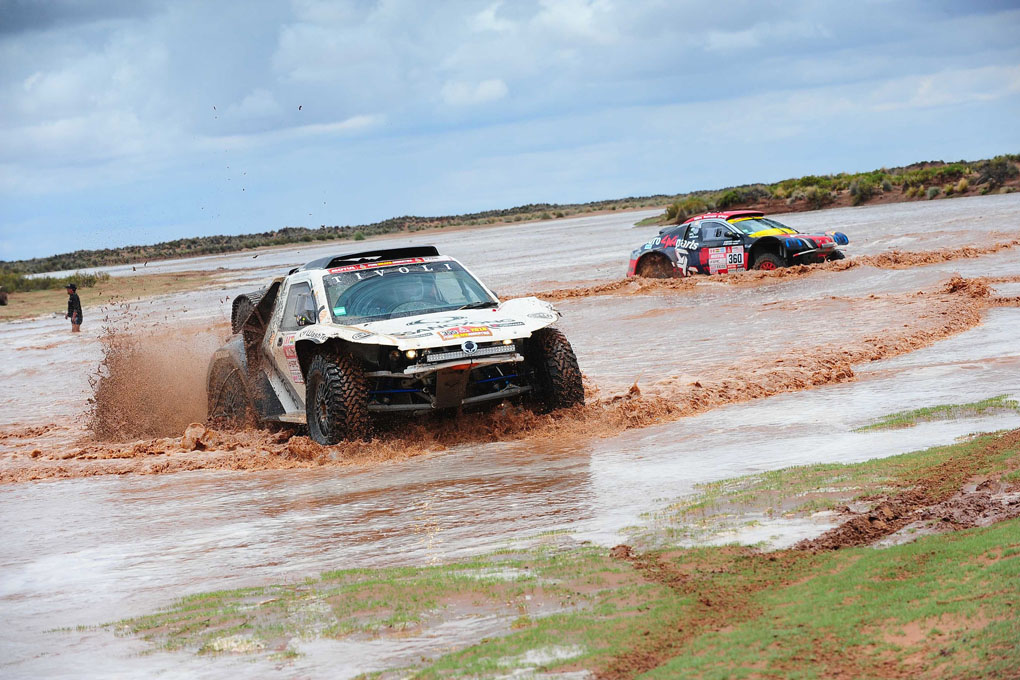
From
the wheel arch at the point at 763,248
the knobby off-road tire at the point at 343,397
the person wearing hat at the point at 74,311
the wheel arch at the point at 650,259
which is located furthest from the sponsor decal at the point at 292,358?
the person wearing hat at the point at 74,311

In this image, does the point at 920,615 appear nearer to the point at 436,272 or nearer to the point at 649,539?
the point at 649,539

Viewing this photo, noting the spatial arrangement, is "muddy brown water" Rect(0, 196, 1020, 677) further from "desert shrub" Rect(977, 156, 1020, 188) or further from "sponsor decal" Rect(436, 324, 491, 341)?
"desert shrub" Rect(977, 156, 1020, 188)

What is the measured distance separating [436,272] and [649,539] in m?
5.22

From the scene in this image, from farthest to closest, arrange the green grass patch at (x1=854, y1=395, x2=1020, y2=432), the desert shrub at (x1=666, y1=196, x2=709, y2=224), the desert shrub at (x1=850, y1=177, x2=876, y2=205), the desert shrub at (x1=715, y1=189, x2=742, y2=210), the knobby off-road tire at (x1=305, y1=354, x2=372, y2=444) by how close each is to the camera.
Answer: the desert shrub at (x1=715, y1=189, x2=742, y2=210)
the desert shrub at (x1=850, y1=177, x2=876, y2=205)
the desert shrub at (x1=666, y1=196, x2=709, y2=224)
the knobby off-road tire at (x1=305, y1=354, x2=372, y2=444)
the green grass patch at (x1=854, y1=395, x2=1020, y2=432)

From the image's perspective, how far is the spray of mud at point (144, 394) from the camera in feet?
42.1

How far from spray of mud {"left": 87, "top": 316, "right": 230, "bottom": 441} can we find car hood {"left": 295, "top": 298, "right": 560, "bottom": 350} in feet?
13.0

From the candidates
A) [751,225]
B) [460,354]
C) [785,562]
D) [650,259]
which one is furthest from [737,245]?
[785,562]

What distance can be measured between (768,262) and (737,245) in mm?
714

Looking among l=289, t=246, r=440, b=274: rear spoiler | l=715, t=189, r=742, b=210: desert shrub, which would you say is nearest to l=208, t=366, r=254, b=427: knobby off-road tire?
l=289, t=246, r=440, b=274: rear spoiler

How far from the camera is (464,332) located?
900 cm

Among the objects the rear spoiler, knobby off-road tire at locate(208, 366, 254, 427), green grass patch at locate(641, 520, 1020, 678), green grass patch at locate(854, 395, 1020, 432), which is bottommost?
green grass patch at locate(854, 395, 1020, 432)

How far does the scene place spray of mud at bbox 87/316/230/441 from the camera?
42.1ft

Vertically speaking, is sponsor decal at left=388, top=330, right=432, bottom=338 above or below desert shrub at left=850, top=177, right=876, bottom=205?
below

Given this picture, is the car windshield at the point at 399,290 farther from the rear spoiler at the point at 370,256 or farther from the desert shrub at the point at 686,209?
the desert shrub at the point at 686,209
